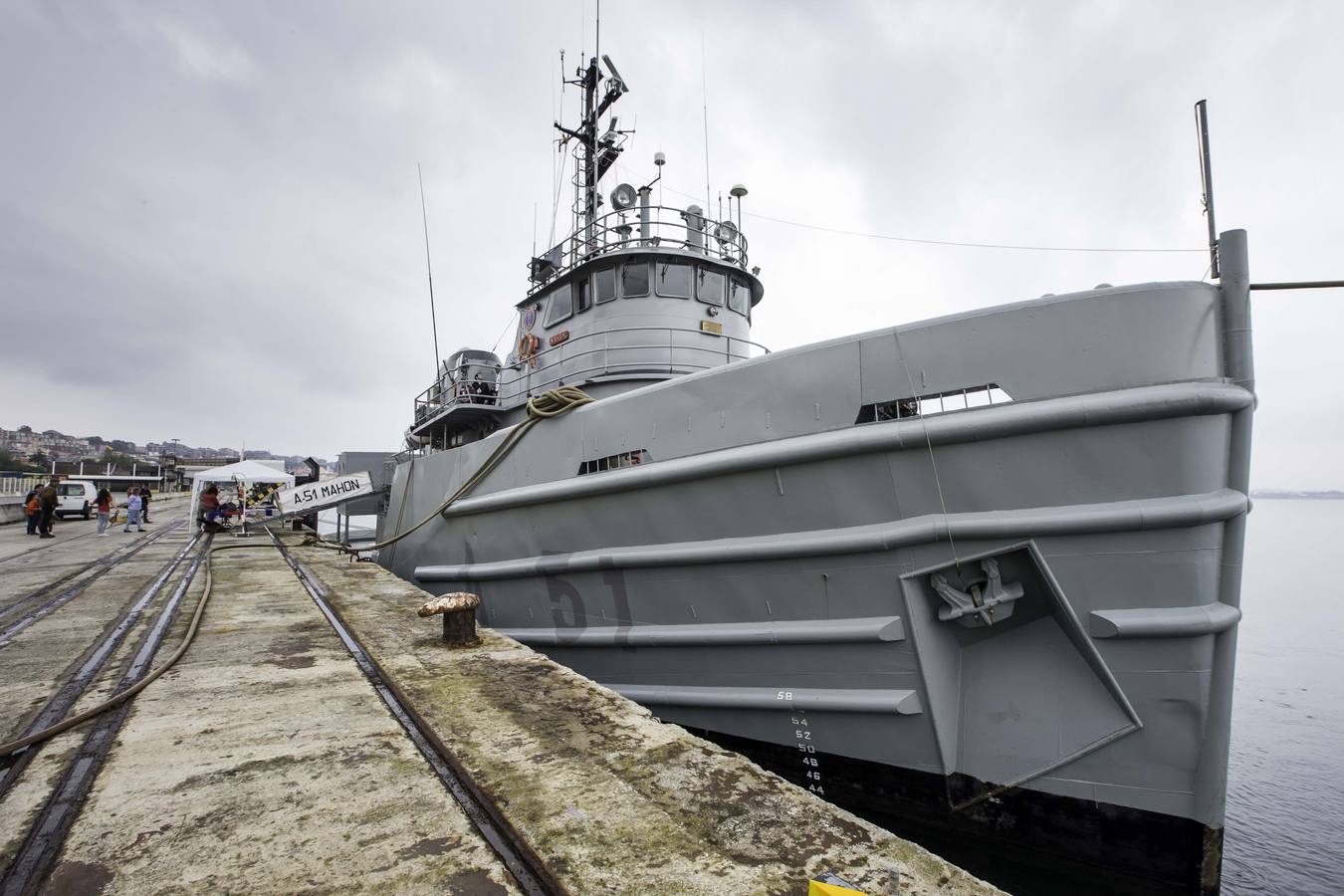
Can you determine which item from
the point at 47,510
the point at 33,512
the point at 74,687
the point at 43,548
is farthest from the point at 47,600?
the point at 33,512

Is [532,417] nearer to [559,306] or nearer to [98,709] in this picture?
[559,306]

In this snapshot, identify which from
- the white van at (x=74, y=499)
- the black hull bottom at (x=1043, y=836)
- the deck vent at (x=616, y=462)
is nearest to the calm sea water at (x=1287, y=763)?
the black hull bottom at (x=1043, y=836)

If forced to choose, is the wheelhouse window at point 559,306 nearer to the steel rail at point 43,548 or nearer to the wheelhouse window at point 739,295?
the wheelhouse window at point 739,295

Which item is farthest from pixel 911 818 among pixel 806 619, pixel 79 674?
pixel 79 674

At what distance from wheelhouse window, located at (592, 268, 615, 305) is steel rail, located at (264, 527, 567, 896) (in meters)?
4.99

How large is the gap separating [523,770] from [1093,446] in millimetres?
3378

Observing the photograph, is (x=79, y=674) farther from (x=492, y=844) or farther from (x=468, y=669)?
(x=492, y=844)

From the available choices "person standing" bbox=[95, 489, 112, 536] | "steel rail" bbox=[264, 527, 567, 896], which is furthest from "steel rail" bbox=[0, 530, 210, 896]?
"person standing" bbox=[95, 489, 112, 536]

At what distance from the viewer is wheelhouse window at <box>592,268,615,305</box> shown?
24.9 ft

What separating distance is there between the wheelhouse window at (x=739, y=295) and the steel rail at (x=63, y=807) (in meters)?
6.66

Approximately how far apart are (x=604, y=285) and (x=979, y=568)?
539cm

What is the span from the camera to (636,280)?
7.55 m

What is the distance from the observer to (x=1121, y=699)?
11.7ft

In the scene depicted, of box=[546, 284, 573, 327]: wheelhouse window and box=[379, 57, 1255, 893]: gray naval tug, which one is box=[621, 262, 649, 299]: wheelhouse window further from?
box=[379, 57, 1255, 893]: gray naval tug
